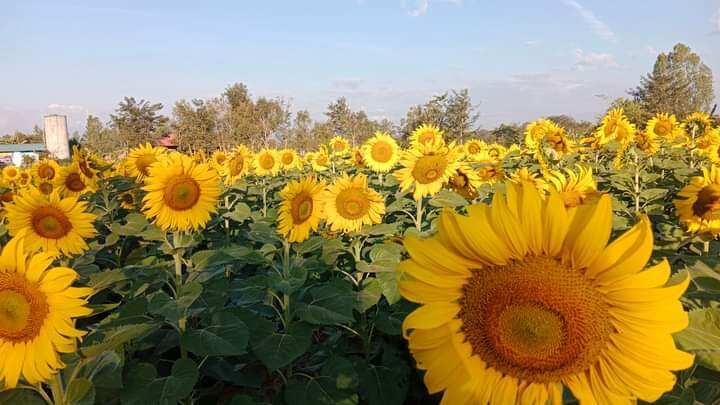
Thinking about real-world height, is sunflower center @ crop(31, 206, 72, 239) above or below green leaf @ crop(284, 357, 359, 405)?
above

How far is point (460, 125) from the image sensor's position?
18344 millimetres

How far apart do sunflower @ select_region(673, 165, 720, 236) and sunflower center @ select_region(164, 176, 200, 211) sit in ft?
11.6

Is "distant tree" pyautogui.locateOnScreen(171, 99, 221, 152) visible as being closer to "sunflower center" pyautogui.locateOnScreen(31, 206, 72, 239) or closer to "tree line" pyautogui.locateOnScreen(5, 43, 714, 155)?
"tree line" pyautogui.locateOnScreen(5, 43, 714, 155)

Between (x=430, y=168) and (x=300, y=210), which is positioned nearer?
(x=300, y=210)

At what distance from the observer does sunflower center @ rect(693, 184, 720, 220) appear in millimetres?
2719

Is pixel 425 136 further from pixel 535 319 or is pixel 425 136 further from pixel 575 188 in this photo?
pixel 535 319

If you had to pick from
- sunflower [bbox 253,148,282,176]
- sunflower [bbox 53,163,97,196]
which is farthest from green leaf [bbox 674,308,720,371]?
sunflower [bbox 253,148,282,176]

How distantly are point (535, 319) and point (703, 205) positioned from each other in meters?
2.58

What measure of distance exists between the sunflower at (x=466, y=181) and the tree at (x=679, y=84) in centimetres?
3617

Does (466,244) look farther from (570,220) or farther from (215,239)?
(215,239)

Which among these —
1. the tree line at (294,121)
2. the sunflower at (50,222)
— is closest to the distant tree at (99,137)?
the tree line at (294,121)

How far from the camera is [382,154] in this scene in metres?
7.30

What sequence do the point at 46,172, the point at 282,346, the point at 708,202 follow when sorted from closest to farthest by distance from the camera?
the point at 282,346
the point at 708,202
the point at 46,172

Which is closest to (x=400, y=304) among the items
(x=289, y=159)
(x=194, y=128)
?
(x=289, y=159)
